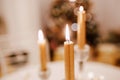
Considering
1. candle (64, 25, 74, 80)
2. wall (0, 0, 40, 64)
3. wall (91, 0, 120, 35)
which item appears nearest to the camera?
candle (64, 25, 74, 80)

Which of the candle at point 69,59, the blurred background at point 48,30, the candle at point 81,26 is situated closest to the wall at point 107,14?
the blurred background at point 48,30

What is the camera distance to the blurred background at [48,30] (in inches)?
79.7

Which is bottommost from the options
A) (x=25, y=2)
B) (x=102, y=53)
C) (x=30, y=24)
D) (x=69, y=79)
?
(x=102, y=53)

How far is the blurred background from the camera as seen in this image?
6.64 ft

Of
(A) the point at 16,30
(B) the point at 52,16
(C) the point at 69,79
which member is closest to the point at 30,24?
(A) the point at 16,30

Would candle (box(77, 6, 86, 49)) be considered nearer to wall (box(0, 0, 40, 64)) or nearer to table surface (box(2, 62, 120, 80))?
table surface (box(2, 62, 120, 80))

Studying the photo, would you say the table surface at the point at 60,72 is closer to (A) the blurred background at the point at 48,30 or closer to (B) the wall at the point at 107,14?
(A) the blurred background at the point at 48,30

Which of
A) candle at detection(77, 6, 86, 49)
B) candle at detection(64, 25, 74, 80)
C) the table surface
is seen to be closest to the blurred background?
the table surface

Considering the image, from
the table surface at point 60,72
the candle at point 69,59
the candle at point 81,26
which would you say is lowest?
the table surface at point 60,72

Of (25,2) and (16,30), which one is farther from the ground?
(25,2)

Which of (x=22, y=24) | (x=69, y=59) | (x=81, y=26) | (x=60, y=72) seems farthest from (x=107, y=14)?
(x=69, y=59)

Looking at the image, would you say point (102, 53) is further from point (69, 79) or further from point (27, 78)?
point (69, 79)

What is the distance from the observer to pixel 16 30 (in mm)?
2070

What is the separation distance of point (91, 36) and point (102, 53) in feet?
0.66
